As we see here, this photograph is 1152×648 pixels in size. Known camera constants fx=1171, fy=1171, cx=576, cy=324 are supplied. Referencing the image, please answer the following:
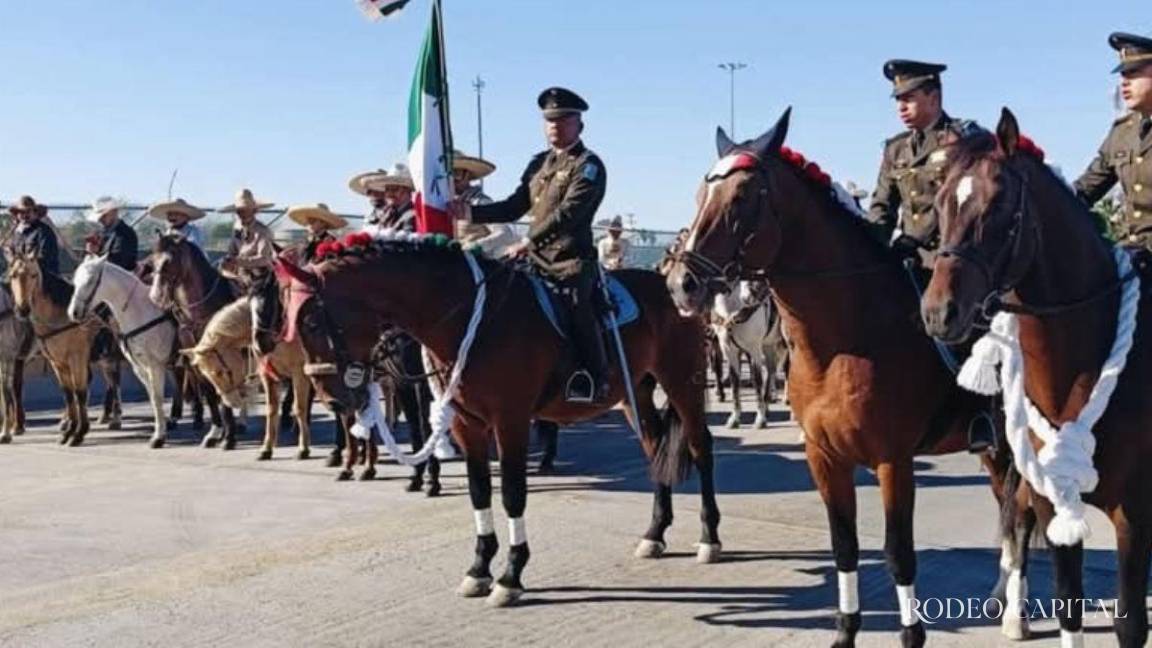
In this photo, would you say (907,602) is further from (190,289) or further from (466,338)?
(190,289)

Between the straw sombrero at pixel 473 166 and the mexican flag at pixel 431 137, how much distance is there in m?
1.99

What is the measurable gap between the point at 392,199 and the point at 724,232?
5.98m

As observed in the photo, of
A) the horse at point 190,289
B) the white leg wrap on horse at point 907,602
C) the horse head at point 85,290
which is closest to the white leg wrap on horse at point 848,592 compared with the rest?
the white leg wrap on horse at point 907,602

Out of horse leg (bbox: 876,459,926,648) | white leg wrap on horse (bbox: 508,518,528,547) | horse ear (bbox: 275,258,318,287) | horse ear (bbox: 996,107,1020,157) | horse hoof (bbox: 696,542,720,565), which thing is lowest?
horse hoof (bbox: 696,542,720,565)

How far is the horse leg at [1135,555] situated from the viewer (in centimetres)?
437

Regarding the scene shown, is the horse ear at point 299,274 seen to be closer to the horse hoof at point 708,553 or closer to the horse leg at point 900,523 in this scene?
the horse hoof at point 708,553

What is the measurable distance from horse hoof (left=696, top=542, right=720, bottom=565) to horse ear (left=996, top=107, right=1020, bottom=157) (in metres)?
4.26

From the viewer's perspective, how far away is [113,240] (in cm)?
1566

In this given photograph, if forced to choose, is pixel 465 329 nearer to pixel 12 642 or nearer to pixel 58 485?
pixel 12 642

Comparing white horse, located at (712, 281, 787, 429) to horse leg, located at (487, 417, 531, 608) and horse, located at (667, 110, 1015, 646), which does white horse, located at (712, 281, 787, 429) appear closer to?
horse leg, located at (487, 417, 531, 608)

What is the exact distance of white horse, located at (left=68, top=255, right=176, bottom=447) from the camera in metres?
14.0

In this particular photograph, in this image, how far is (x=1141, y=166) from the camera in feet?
17.1

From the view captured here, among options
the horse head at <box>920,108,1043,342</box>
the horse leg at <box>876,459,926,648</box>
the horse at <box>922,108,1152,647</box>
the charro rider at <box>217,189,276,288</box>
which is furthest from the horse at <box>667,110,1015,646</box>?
the charro rider at <box>217,189,276,288</box>

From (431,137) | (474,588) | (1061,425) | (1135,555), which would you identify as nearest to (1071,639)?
(1135,555)
